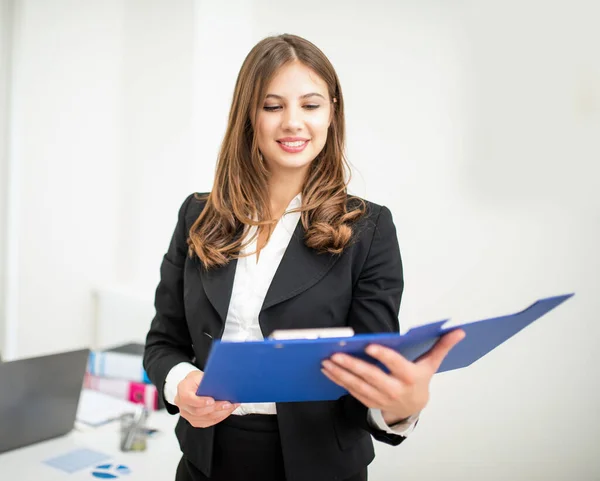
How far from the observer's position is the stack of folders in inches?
92.5

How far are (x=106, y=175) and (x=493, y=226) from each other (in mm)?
2380

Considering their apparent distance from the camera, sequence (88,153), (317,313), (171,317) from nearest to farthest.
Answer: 1. (317,313)
2. (171,317)
3. (88,153)

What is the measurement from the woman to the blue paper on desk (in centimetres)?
15

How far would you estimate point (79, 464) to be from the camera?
183 centimetres

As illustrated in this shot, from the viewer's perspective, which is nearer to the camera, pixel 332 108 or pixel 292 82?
pixel 292 82

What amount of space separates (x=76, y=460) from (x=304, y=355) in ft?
3.99

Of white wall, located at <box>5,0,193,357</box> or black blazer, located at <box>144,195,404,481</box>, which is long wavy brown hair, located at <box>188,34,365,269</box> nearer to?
black blazer, located at <box>144,195,404,481</box>

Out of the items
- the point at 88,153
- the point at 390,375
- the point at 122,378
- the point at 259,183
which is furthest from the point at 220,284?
the point at 88,153

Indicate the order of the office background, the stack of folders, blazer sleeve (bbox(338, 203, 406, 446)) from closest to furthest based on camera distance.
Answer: blazer sleeve (bbox(338, 203, 406, 446)), the office background, the stack of folders

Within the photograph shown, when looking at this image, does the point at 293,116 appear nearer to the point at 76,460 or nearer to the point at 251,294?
the point at 251,294

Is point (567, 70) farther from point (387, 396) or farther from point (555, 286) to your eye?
point (387, 396)

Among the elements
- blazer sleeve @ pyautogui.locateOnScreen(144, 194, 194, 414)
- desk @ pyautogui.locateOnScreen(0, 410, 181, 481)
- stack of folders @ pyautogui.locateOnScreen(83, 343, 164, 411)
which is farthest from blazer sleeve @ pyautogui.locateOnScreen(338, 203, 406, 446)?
stack of folders @ pyautogui.locateOnScreen(83, 343, 164, 411)

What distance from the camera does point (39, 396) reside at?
1941 millimetres

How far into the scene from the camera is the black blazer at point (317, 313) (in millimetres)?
1335
